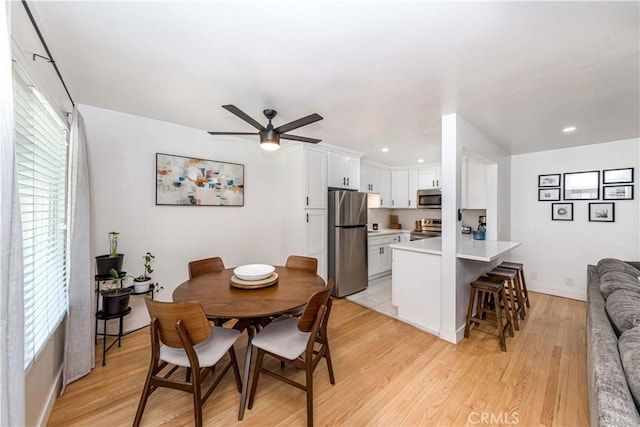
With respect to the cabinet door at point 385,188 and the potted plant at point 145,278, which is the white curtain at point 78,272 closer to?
the potted plant at point 145,278

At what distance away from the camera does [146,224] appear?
9.10 ft

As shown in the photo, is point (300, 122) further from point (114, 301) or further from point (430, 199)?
point (430, 199)

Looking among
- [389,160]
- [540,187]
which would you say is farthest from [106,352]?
[540,187]

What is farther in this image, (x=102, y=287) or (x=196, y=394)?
(x=102, y=287)

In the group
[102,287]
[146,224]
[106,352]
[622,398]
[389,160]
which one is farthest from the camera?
[389,160]

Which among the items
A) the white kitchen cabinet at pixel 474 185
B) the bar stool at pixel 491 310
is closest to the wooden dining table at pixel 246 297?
the bar stool at pixel 491 310

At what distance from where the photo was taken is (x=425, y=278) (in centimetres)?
283

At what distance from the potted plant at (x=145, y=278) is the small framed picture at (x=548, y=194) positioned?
18.2ft

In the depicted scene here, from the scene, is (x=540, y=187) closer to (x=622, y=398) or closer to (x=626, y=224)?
(x=626, y=224)

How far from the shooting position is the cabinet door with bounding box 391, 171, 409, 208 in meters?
5.50

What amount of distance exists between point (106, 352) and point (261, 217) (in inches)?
85.0

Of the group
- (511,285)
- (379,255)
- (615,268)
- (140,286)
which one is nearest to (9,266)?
(140,286)

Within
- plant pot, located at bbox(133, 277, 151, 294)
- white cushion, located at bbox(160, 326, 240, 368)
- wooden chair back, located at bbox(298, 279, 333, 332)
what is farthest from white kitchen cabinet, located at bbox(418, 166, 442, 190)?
plant pot, located at bbox(133, 277, 151, 294)

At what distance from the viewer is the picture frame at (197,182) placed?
2.86m
